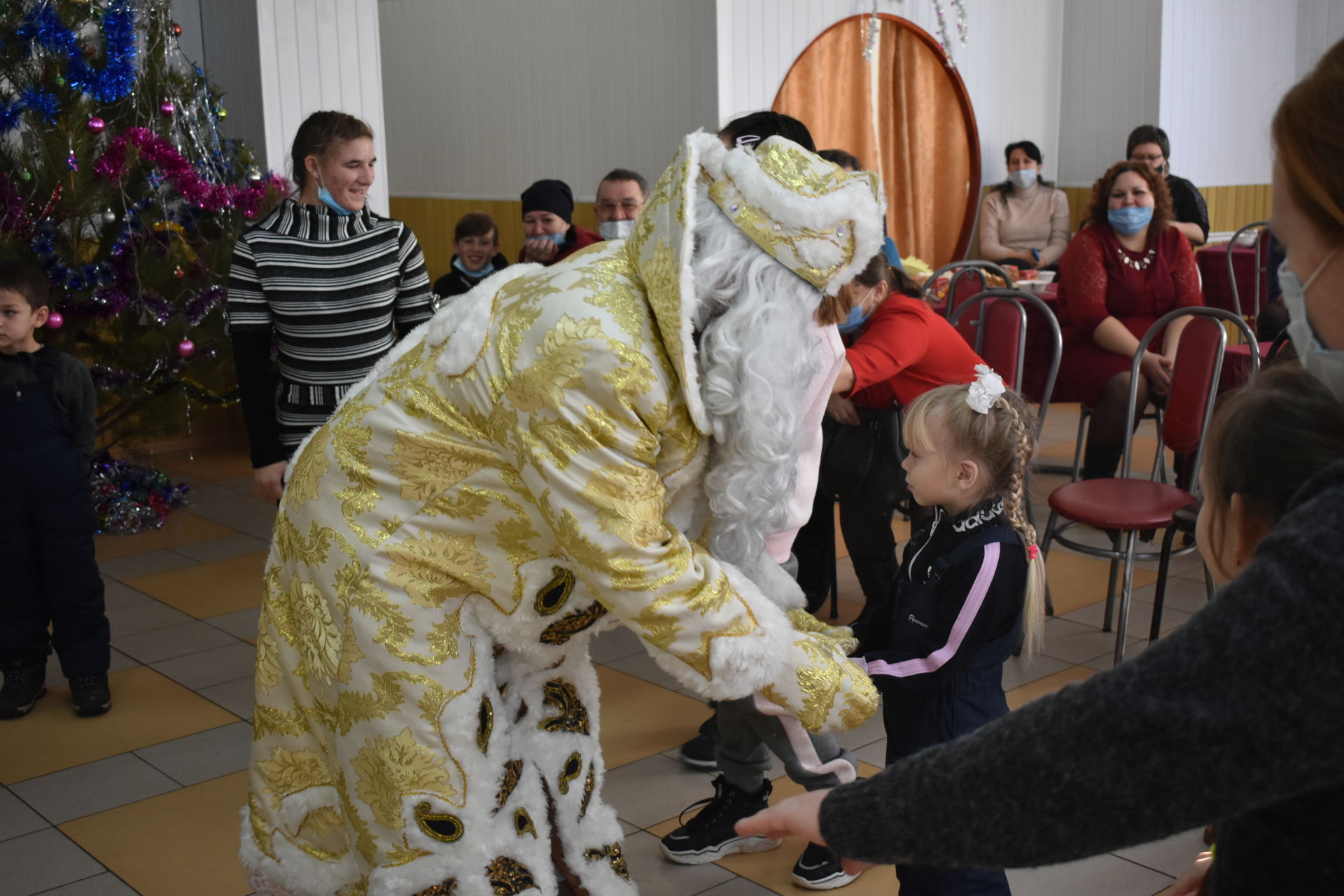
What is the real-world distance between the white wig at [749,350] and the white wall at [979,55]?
215 inches

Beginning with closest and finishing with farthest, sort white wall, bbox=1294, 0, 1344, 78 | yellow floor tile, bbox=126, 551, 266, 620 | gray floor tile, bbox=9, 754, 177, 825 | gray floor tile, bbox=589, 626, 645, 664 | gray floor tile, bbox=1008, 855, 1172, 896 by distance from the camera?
gray floor tile, bbox=1008, 855, 1172, 896 → gray floor tile, bbox=9, 754, 177, 825 → gray floor tile, bbox=589, 626, 645, 664 → yellow floor tile, bbox=126, 551, 266, 620 → white wall, bbox=1294, 0, 1344, 78

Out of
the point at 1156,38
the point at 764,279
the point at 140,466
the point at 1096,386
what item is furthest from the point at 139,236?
the point at 1156,38

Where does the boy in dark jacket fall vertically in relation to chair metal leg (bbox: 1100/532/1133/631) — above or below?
above

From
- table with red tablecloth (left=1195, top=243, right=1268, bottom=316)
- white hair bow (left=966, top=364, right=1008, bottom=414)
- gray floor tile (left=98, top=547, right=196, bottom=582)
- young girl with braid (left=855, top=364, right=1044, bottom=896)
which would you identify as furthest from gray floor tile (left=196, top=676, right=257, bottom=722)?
table with red tablecloth (left=1195, top=243, right=1268, bottom=316)

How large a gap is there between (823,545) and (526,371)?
2352 millimetres

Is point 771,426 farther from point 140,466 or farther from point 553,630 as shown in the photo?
point 140,466

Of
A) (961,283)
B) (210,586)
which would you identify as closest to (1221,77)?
(961,283)

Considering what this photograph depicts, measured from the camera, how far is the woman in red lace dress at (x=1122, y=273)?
4.62 meters

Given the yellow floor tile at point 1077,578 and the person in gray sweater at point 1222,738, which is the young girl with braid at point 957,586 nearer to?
the person in gray sweater at point 1222,738

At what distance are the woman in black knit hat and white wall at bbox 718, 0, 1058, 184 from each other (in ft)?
7.34

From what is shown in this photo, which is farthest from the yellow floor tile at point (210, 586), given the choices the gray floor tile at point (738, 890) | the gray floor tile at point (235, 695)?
the gray floor tile at point (738, 890)

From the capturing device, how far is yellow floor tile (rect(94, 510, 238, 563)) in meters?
4.74

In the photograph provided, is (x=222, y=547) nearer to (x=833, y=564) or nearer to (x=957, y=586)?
(x=833, y=564)

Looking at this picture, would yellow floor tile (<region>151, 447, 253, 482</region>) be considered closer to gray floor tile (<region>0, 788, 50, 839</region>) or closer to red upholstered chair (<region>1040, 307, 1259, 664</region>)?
gray floor tile (<region>0, 788, 50, 839</region>)
